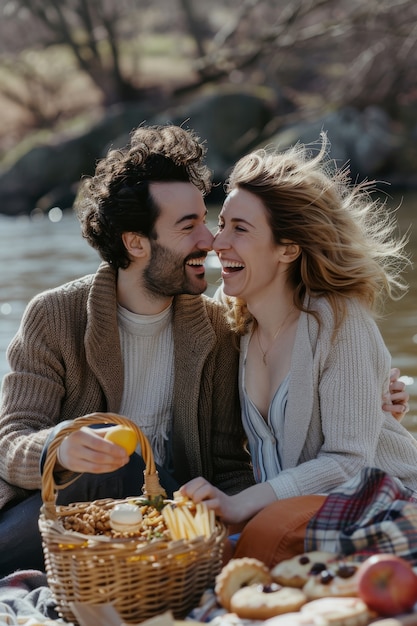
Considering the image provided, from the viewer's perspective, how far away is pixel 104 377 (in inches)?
139

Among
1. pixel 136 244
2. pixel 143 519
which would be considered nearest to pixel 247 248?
pixel 136 244

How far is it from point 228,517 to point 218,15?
2157 cm

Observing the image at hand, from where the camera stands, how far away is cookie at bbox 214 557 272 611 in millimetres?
2506

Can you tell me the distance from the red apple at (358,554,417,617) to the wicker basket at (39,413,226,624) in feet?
1.42

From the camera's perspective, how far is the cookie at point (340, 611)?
226 centimetres

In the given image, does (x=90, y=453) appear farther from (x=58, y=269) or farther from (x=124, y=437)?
(x=58, y=269)

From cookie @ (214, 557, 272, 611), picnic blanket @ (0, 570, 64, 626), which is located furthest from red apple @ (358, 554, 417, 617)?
picnic blanket @ (0, 570, 64, 626)

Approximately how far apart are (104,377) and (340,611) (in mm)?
1452

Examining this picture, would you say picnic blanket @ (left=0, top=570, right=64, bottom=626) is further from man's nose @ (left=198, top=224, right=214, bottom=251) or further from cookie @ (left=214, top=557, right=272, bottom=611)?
man's nose @ (left=198, top=224, right=214, bottom=251)

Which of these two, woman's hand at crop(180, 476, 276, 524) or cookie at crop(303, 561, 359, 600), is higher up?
woman's hand at crop(180, 476, 276, 524)

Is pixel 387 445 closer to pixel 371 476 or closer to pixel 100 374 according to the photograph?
pixel 371 476

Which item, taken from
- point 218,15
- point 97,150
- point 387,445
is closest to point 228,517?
point 387,445

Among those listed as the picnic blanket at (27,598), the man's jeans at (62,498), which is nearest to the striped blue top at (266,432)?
the man's jeans at (62,498)

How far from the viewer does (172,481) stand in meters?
3.37
